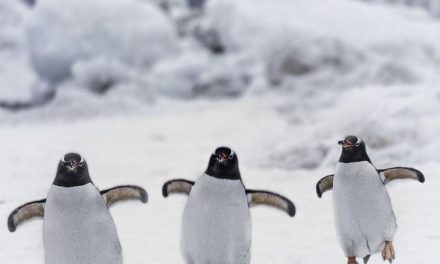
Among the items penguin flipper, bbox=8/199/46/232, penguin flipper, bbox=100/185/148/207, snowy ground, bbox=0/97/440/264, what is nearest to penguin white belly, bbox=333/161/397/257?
snowy ground, bbox=0/97/440/264

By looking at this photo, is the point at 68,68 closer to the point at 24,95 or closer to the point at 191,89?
the point at 24,95

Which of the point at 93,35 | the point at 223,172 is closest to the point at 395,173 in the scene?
the point at 223,172

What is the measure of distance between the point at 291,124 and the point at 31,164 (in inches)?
116

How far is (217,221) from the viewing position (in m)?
2.78

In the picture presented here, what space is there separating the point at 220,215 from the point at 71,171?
0.67 metres

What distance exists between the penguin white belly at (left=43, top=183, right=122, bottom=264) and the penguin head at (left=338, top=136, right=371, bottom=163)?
1.17 metres

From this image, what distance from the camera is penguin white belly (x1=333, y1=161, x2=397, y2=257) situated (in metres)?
2.96

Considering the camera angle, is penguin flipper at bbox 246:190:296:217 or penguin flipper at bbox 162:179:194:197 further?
penguin flipper at bbox 162:179:194:197

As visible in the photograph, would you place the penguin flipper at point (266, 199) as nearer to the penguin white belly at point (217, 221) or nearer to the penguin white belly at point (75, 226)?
the penguin white belly at point (217, 221)

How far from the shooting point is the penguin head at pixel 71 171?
8.75 feet

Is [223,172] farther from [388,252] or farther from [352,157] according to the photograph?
[388,252]

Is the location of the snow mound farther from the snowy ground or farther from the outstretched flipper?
the outstretched flipper

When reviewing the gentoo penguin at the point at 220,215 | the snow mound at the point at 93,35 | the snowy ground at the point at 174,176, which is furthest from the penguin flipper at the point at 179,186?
the snow mound at the point at 93,35

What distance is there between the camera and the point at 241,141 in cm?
679
